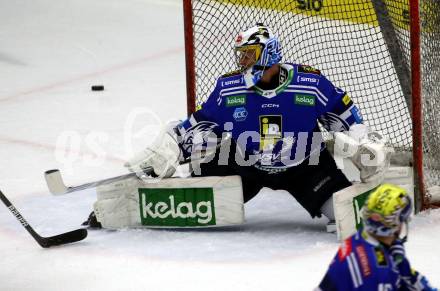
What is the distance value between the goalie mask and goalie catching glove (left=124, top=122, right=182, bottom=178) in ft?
1.47

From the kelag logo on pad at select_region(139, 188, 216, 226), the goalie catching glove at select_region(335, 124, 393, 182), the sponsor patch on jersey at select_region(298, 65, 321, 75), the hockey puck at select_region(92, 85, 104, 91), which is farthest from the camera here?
the hockey puck at select_region(92, 85, 104, 91)

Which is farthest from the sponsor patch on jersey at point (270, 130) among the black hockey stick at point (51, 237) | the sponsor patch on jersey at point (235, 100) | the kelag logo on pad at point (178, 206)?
the black hockey stick at point (51, 237)

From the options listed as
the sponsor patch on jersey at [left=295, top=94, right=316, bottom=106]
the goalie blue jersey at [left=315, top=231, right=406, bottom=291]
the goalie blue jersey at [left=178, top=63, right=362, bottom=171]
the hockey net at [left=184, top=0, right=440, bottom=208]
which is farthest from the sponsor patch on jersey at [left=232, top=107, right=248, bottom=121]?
the goalie blue jersey at [left=315, top=231, right=406, bottom=291]

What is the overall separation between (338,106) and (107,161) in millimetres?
1982

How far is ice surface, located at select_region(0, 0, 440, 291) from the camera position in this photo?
4.00m

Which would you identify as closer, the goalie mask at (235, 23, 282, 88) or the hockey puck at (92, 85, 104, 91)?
the goalie mask at (235, 23, 282, 88)

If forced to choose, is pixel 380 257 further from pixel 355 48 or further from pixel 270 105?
pixel 355 48

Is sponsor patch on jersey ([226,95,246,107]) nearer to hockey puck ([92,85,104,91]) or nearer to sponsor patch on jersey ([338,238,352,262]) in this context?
sponsor patch on jersey ([338,238,352,262])

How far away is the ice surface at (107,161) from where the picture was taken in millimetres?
4004

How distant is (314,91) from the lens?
4.41 meters

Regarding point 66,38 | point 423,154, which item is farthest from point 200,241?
point 66,38

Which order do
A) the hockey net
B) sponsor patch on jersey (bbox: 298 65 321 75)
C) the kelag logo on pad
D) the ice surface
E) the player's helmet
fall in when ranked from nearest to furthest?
the player's helmet
the ice surface
sponsor patch on jersey (bbox: 298 65 321 75)
the kelag logo on pad
the hockey net

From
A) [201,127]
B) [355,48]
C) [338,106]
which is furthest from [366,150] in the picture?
[355,48]

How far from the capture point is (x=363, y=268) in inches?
111
